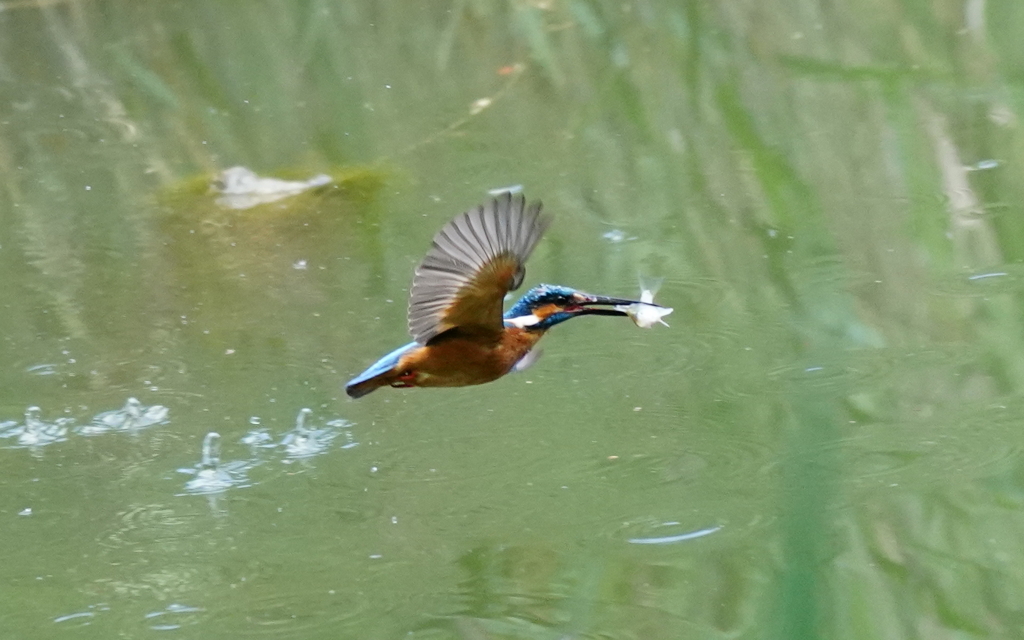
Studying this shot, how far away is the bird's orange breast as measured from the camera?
1.65 metres

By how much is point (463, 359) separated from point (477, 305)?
0.12 meters

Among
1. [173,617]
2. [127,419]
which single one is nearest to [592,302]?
[173,617]

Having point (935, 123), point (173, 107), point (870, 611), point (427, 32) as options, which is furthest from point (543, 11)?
point (870, 611)

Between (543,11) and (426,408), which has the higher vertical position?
(543,11)

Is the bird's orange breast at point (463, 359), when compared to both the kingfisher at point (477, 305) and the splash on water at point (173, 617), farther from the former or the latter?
the splash on water at point (173, 617)

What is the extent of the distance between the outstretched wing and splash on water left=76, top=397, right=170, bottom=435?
91 cm

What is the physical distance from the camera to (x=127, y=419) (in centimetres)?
235

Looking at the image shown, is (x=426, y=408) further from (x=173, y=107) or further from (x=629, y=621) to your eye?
(x=173, y=107)

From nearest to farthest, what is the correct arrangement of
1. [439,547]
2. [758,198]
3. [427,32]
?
[439,547] → [758,198] → [427,32]

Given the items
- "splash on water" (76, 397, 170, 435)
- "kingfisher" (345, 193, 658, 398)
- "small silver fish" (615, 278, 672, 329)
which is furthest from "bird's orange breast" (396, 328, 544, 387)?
"splash on water" (76, 397, 170, 435)

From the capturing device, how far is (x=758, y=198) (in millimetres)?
2949

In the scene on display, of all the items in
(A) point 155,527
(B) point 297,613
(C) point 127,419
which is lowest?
(B) point 297,613

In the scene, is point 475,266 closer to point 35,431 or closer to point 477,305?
point 477,305

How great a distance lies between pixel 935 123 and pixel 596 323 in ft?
3.91
